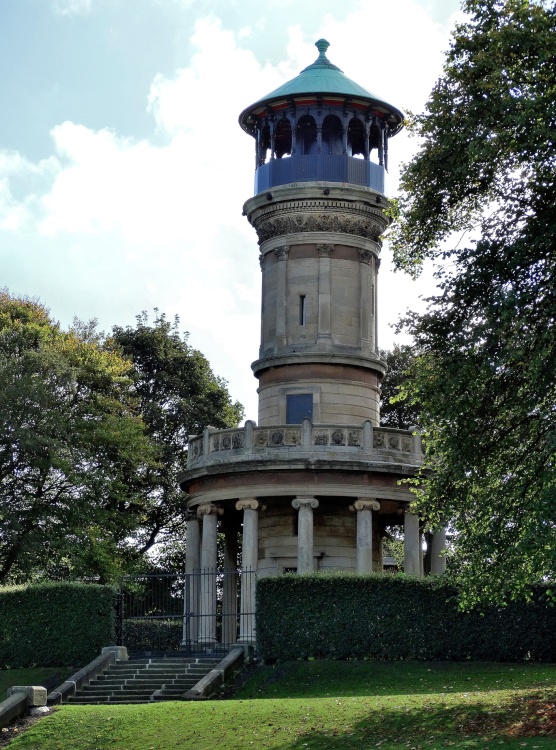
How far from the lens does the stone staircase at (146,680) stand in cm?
3828

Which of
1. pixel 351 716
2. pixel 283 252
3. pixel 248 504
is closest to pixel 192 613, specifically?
pixel 248 504

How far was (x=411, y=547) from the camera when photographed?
153ft

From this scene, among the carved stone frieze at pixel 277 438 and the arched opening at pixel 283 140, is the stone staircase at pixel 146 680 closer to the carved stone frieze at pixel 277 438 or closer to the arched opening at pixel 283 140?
the carved stone frieze at pixel 277 438

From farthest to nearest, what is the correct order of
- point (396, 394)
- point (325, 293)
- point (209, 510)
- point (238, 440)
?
point (396, 394) → point (325, 293) → point (209, 510) → point (238, 440)

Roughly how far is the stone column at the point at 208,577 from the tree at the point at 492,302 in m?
17.2

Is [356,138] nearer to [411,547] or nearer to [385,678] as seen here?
[411,547]

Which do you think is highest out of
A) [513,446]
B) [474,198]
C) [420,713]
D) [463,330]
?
[474,198]

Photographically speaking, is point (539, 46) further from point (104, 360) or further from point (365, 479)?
point (104, 360)

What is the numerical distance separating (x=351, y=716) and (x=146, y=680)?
1273 cm

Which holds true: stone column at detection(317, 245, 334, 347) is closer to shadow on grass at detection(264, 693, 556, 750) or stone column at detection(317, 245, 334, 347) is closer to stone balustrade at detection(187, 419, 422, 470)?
stone balustrade at detection(187, 419, 422, 470)

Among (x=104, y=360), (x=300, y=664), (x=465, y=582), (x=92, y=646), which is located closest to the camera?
(x=465, y=582)

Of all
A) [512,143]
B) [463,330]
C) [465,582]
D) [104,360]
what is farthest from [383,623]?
[104,360]

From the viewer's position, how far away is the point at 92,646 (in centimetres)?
4397

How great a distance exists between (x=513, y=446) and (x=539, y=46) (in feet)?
29.0
